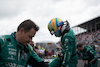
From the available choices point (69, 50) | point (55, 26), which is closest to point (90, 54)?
point (69, 50)

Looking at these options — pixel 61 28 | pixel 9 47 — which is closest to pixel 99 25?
pixel 61 28

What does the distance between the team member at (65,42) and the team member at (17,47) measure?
38.4 inches

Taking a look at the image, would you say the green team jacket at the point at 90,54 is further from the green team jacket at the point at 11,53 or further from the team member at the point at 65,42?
the green team jacket at the point at 11,53

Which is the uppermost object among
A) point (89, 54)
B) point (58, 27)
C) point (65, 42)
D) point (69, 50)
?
point (58, 27)

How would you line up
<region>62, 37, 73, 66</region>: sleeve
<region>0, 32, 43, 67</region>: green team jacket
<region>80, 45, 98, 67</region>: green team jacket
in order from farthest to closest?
<region>80, 45, 98, 67</region>: green team jacket → <region>62, 37, 73, 66</region>: sleeve → <region>0, 32, 43, 67</region>: green team jacket

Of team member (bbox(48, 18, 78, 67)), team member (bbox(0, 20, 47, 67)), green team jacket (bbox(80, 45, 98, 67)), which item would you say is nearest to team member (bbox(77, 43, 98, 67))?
green team jacket (bbox(80, 45, 98, 67))

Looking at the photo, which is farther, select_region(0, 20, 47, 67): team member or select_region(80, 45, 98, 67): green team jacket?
select_region(80, 45, 98, 67): green team jacket

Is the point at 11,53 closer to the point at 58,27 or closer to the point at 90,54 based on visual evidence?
the point at 58,27

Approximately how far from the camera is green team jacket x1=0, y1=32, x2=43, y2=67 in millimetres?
1562

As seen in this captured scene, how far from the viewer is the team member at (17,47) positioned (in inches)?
61.8

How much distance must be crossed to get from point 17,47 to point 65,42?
1236mm

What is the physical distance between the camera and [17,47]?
1715mm

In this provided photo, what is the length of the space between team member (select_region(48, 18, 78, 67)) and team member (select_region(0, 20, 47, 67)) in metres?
0.98

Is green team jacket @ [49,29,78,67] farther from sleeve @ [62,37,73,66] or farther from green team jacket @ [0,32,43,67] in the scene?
green team jacket @ [0,32,43,67]
